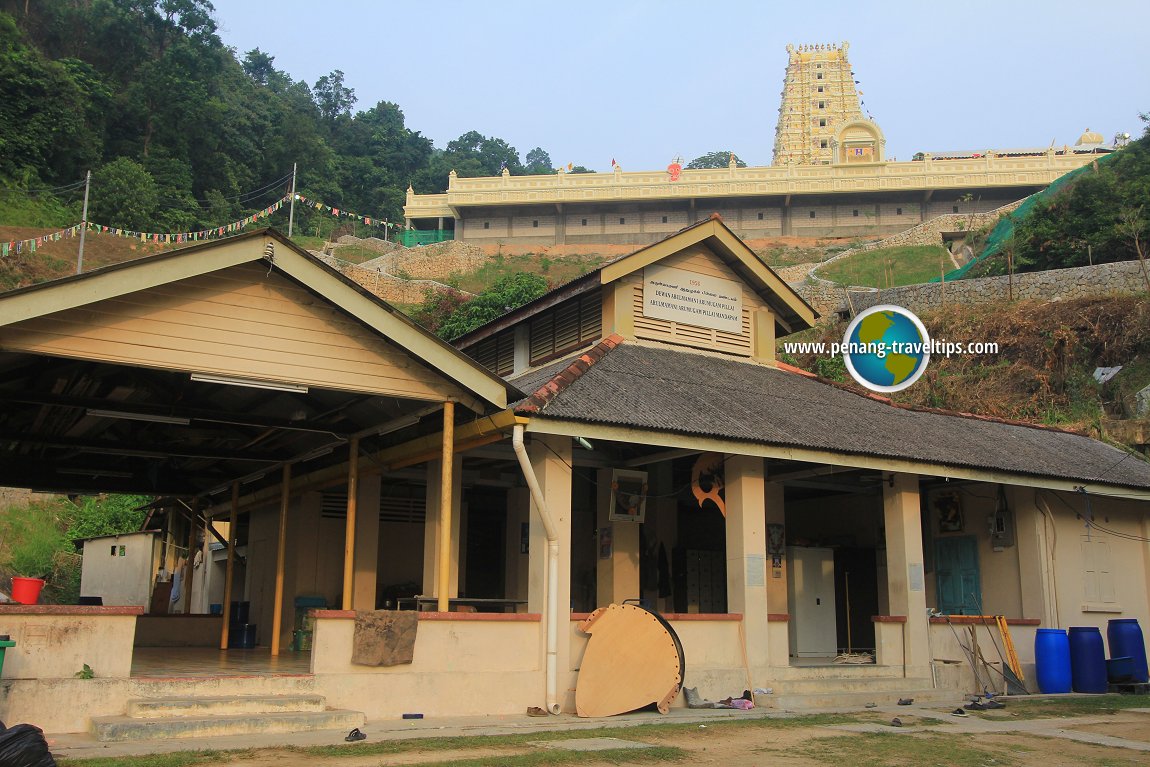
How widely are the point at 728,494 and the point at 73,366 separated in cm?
853

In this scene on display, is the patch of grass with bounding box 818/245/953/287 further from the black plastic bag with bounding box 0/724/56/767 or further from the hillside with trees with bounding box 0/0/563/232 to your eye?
the black plastic bag with bounding box 0/724/56/767

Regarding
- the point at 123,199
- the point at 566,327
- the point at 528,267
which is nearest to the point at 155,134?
the point at 123,199

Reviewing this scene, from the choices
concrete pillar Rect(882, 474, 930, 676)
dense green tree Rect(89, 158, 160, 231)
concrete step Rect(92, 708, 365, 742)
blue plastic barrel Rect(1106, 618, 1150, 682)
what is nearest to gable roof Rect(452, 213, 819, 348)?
concrete pillar Rect(882, 474, 930, 676)

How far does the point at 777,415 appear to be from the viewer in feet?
50.1

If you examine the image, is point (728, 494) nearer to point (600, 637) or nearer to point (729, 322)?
point (600, 637)

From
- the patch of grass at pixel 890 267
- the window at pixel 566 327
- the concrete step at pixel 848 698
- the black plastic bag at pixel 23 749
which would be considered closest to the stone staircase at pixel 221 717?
the black plastic bag at pixel 23 749

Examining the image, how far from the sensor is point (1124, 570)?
18.9 m

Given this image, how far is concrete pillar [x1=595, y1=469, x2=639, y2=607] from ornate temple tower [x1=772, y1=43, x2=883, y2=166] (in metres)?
94.5

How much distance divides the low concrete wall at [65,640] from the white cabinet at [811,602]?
11.6 metres

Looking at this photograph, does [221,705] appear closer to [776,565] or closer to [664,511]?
[776,565]

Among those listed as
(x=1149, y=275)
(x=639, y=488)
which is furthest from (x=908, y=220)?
(x=639, y=488)

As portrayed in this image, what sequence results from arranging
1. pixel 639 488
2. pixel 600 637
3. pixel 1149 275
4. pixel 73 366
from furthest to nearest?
1. pixel 1149 275
2. pixel 639 488
3. pixel 600 637
4. pixel 73 366

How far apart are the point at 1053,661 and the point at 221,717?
12846 millimetres

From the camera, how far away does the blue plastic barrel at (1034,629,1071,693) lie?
16.1 m
